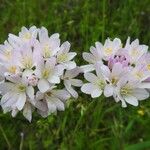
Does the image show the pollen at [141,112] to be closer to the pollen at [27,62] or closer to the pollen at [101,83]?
the pollen at [101,83]

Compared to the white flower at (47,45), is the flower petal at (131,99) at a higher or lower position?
lower

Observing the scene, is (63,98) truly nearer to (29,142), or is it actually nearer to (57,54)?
(57,54)

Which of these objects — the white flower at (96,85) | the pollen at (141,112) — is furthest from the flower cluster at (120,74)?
the pollen at (141,112)

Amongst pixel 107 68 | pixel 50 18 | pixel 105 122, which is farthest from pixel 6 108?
pixel 50 18

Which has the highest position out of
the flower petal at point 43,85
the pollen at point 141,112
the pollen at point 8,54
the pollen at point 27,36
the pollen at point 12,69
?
the pollen at point 8,54

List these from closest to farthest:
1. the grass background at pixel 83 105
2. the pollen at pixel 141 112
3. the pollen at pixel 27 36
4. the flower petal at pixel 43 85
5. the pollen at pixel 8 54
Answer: the flower petal at pixel 43 85 < the pollen at pixel 8 54 < the pollen at pixel 27 36 < the grass background at pixel 83 105 < the pollen at pixel 141 112

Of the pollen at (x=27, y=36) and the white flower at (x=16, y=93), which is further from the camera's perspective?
the pollen at (x=27, y=36)

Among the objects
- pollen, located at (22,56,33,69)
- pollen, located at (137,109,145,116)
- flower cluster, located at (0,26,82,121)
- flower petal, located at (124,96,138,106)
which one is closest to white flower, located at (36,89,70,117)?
flower cluster, located at (0,26,82,121)

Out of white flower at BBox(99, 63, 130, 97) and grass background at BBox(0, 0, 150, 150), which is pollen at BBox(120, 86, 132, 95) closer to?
white flower at BBox(99, 63, 130, 97)
